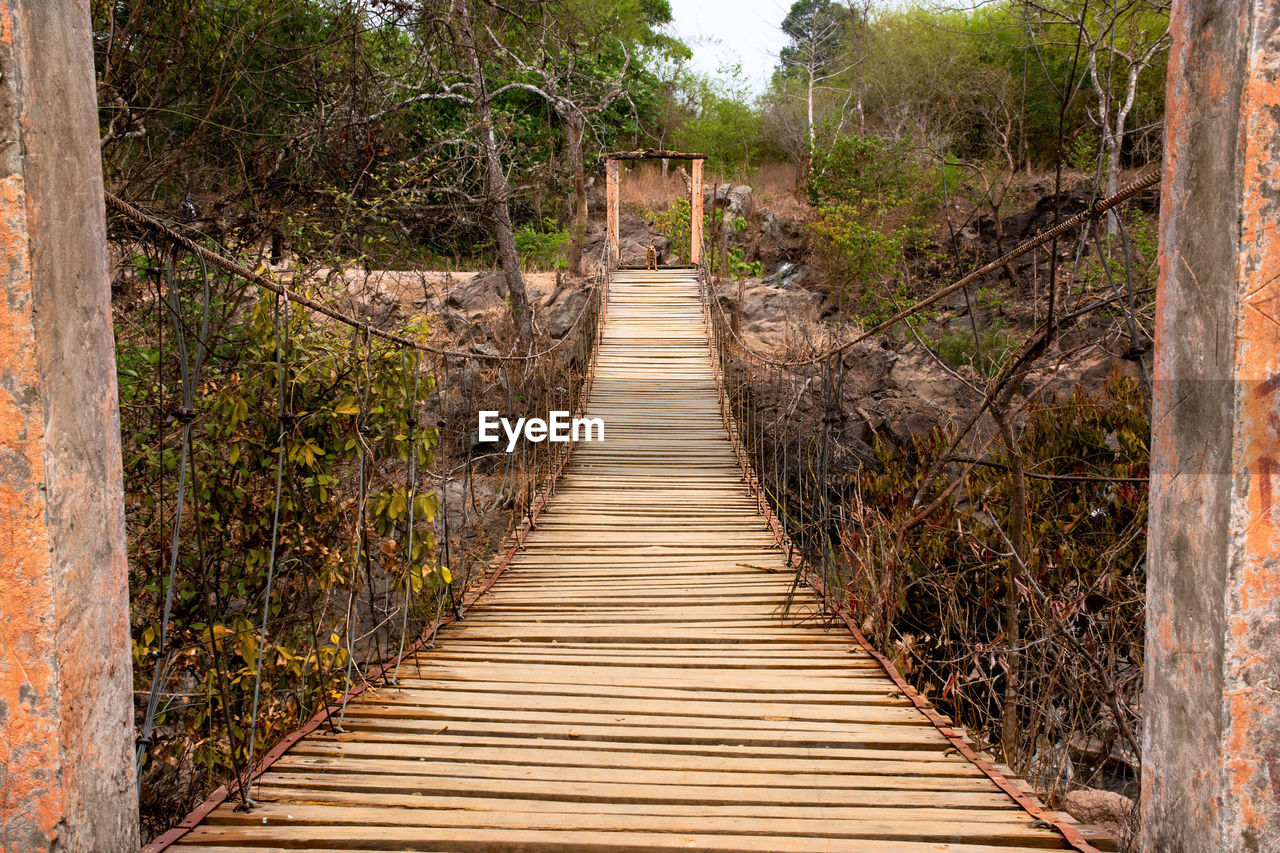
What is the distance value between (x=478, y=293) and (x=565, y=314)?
3.72 ft

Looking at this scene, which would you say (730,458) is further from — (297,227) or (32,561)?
(32,561)

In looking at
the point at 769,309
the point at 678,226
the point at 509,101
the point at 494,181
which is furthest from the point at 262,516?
the point at 509,101

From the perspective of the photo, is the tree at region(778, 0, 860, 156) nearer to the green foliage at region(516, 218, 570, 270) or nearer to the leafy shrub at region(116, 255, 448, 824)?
the green foliage at region(516, 218, 570, 270)

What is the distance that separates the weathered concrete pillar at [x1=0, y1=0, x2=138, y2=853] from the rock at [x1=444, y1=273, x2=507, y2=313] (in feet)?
31.6

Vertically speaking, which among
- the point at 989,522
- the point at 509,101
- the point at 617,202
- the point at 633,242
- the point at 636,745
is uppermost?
the point at 509,101

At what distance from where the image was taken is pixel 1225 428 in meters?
1.02

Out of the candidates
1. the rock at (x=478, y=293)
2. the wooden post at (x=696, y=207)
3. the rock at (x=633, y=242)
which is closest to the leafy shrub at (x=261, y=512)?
the rock at (x=478, y=293)

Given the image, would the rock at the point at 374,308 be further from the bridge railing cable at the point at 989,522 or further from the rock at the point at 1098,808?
the rock at the point at 1098,808

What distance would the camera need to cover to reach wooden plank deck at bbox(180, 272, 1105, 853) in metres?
1.47

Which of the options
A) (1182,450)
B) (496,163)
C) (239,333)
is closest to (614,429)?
(496,163)

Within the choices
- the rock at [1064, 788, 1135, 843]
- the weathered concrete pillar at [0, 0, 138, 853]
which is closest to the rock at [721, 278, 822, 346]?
the rock at [1064, 788, 1135, 843]

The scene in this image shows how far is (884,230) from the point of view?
45.8 feet

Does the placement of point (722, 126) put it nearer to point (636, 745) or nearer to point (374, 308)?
point (374, 308)

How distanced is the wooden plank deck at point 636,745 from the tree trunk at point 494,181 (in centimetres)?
414
